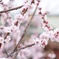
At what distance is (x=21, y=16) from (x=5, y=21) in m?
0.13

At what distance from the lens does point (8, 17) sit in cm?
109

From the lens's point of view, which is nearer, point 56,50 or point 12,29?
point 12,29

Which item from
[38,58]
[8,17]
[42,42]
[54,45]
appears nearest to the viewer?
[42,42]

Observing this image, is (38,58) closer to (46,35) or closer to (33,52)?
(33,52)

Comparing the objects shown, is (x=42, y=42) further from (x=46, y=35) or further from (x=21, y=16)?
(x=21, y=16)

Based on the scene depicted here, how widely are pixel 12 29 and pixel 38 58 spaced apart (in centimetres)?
127

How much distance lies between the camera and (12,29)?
994 millimetres

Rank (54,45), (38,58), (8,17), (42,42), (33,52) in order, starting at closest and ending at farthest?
(42,42)
(8,17)
(38,58)
(33,52)
(54,45)

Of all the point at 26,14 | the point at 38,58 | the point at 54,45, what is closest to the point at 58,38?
the point at 26,14

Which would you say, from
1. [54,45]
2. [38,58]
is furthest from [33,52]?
[54,45]

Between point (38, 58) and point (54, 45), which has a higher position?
point (38, 58)

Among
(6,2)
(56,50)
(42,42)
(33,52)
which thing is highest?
(6,2)

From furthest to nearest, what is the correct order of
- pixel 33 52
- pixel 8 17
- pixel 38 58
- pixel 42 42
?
pixel 33 52 < pixel 38 58 < pixel 8 17 < pixel 42 42

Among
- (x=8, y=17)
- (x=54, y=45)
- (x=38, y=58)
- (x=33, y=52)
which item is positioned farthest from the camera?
(x=54, y=45)
